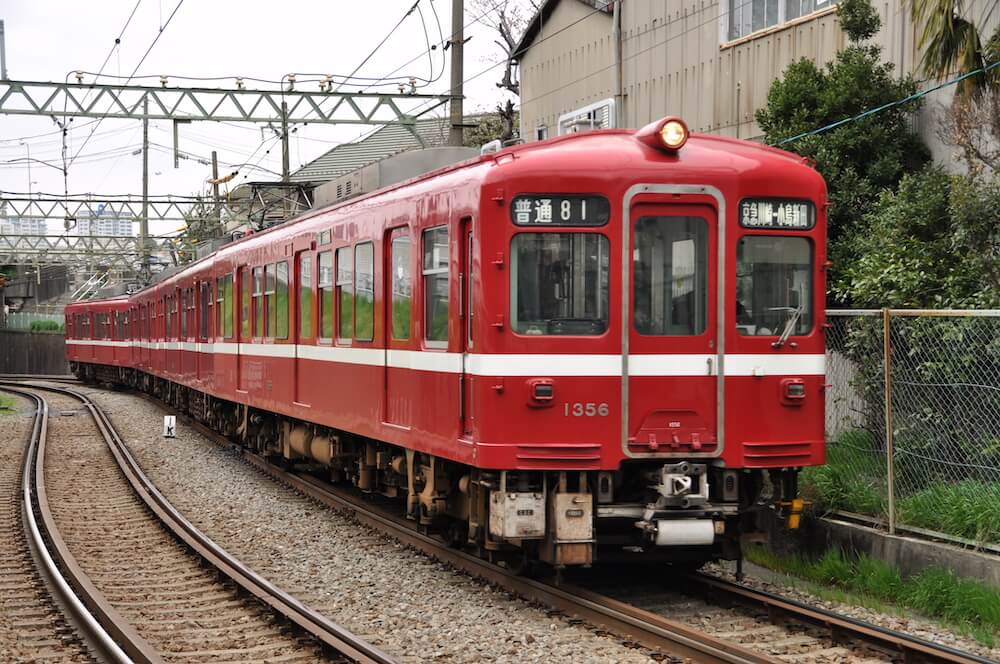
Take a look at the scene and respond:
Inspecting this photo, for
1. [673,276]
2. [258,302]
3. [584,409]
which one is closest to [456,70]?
[258,302]

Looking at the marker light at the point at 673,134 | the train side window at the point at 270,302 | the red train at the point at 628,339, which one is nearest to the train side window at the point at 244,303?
the train side window at the point at 270,302

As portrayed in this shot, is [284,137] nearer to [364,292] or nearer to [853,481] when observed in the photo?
[364,292]

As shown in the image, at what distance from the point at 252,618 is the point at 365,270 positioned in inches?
136

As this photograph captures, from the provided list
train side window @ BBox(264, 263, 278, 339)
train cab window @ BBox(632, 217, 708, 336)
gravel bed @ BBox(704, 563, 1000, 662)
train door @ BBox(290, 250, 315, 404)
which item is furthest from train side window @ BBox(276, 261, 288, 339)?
train cab window @ BBox(632, 217, 708, 336)

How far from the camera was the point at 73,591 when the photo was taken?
349 inches

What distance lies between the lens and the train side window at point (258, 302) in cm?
1491

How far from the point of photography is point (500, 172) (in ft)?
25.9

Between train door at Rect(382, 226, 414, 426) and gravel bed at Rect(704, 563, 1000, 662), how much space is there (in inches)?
108

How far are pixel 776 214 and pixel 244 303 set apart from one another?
31.3ft

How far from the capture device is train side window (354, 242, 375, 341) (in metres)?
10.3

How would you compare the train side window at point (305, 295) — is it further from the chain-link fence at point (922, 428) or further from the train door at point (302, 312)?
the chain-link fence at point (922, 428)

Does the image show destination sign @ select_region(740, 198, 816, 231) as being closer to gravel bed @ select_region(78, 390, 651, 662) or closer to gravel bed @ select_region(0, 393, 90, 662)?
gravel bed @ select_region(78, 390, 651, 662)

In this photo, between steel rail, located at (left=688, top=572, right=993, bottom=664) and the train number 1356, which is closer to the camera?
steel rail, located at (left=688, top=572, right=993, bottom=664)

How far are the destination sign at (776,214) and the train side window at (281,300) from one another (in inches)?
263
